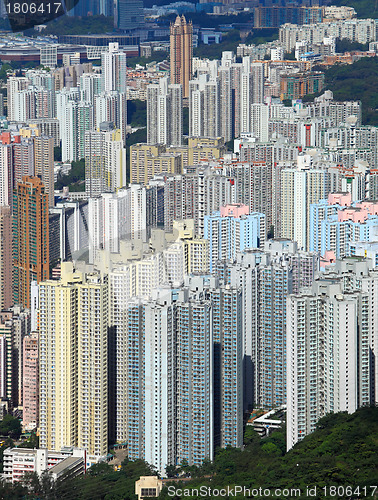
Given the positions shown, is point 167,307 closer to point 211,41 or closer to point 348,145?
point 348,145

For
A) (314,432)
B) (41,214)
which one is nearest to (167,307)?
(314,432)

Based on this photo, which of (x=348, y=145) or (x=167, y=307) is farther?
(x=348, y=145)

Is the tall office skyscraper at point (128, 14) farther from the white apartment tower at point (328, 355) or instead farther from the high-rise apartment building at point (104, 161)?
the white apartment tower at point (328, 355)

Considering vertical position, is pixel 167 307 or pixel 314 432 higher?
pixel 167 307

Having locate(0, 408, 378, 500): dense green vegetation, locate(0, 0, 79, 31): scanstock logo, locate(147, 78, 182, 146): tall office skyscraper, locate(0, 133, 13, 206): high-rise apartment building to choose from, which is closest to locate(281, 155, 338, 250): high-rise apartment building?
locate(0, 133, 13, 206): high-rise apartment building

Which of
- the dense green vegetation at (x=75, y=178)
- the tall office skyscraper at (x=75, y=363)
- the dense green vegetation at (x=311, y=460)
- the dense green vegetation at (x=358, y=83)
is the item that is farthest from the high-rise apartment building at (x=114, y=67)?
the dense green vegetation at (x=311, y=460)

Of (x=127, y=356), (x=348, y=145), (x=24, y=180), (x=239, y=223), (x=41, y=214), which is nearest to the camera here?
(x=127, y=356)

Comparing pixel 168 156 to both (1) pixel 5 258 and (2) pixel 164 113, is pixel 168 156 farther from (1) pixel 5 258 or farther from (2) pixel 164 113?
(1) pixel 5 258
